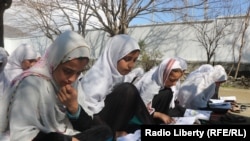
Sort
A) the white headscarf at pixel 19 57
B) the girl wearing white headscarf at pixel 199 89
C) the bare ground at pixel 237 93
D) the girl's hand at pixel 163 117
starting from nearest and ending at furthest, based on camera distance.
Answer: the girl's hand at pixel 163 117 → the white headscarf at pixel 19 57 → the girl wearing white headscarf at pixel 199 89 → the bare ground at pixel 237 93

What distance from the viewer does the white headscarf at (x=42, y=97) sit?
169 cm

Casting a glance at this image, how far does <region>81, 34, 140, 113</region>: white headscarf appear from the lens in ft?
8.36

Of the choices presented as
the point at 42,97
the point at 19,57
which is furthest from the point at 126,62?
the point at 19,57

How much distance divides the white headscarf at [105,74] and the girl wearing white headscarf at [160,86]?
522 mm

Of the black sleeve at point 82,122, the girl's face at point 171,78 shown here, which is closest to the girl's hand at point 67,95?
the black sleeve at point 82,122

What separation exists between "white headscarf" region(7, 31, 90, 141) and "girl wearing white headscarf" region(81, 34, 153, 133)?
2.01 feet

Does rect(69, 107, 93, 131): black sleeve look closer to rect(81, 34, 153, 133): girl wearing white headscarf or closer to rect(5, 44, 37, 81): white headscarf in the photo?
rect(81, 34, 153, 133): girl wearing white headscarf

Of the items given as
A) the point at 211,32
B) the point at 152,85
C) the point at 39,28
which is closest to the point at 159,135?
the point at 152,85

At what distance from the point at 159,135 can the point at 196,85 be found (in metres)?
2.33

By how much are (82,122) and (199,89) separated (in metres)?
2.63

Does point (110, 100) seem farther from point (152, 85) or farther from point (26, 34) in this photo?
point (26, 34)

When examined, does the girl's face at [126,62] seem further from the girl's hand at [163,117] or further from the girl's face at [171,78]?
the girl's face at [171,78]

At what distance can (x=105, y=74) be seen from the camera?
8.82 ft

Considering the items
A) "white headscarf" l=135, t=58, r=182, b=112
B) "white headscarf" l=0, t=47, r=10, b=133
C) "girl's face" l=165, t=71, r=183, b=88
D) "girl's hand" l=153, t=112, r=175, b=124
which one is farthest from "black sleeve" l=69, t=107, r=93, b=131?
"girl's face" l=165, t=71, r=183, b=88
